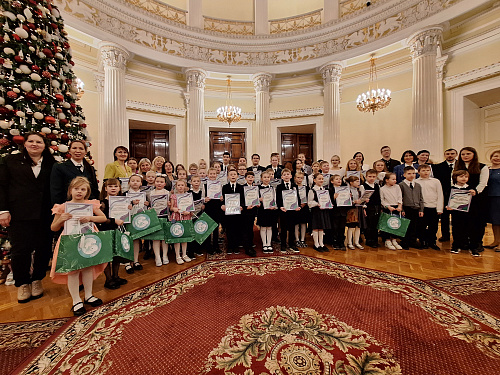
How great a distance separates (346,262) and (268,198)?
1566 mm

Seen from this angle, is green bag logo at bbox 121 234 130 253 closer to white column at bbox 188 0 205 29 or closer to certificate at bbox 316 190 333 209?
certificate at bbox 316 190 333 209

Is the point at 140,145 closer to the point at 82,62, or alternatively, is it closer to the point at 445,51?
the point at 82,62

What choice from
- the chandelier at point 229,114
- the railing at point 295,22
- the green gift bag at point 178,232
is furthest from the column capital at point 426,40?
the green gift bag at point 178,232

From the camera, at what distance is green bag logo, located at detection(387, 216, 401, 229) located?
3885 millimetres

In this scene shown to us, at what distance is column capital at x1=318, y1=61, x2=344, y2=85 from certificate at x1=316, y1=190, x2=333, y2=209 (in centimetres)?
601

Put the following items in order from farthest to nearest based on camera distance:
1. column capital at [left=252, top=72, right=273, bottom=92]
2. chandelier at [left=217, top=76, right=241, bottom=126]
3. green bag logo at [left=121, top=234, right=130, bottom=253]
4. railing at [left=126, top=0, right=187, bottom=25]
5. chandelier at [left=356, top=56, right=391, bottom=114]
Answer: column capital at [left=252, top=72, right=273, bottom=92]
chandelier at [left=217, top=76, right=241, bottom=126]
railing at [left=126, top=0, right=187, bottom=25]
chandelier at [left=356, top=56, right=391, bottom=114]
green bag logo at [left=121, top=234, right=130, bottom=253]

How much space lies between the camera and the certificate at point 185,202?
3.40m

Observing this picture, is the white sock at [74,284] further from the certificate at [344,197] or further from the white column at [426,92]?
the white column at [426,92]

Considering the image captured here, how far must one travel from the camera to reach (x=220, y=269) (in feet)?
10.2

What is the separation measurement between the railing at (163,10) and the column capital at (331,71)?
5481 mm

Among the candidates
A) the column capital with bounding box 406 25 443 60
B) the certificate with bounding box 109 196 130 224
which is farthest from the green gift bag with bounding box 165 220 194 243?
the column capital with bounding box 406 25 443 60

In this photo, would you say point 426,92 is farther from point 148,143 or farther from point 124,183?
point 148,143

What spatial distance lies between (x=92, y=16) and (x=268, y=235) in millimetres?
7854

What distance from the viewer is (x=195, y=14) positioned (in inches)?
319
